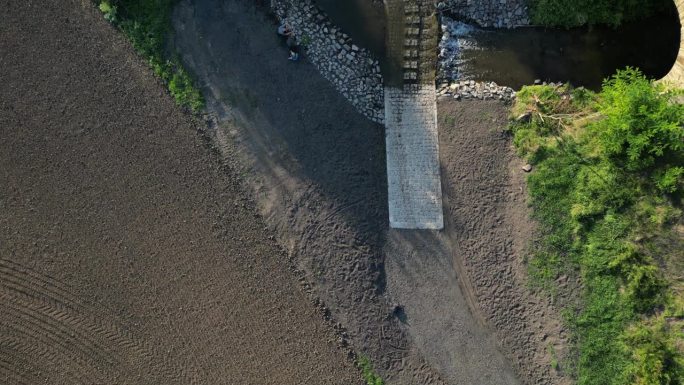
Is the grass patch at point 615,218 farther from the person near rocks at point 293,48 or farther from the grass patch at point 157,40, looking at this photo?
the grass patch at point 157,40

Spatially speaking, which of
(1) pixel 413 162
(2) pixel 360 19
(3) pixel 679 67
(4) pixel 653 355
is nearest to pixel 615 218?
(4) pixel 653 355

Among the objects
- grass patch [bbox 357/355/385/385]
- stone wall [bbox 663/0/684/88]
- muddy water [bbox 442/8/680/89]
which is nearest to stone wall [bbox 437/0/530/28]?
muddy water [bbox 442/8/680/89]

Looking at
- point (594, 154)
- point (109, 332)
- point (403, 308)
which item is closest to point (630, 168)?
point (594, 154)

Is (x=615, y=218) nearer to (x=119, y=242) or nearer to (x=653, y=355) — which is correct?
(x=653, y=355)

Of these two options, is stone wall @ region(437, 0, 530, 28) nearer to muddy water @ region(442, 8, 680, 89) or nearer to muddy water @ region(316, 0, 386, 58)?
muddy water @ region(442, 8, 680, 89)

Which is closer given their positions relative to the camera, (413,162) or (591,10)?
(413,162)

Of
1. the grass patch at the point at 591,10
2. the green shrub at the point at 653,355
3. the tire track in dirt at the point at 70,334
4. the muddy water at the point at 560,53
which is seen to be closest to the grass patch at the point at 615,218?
the green shrub at the point at 653,355
